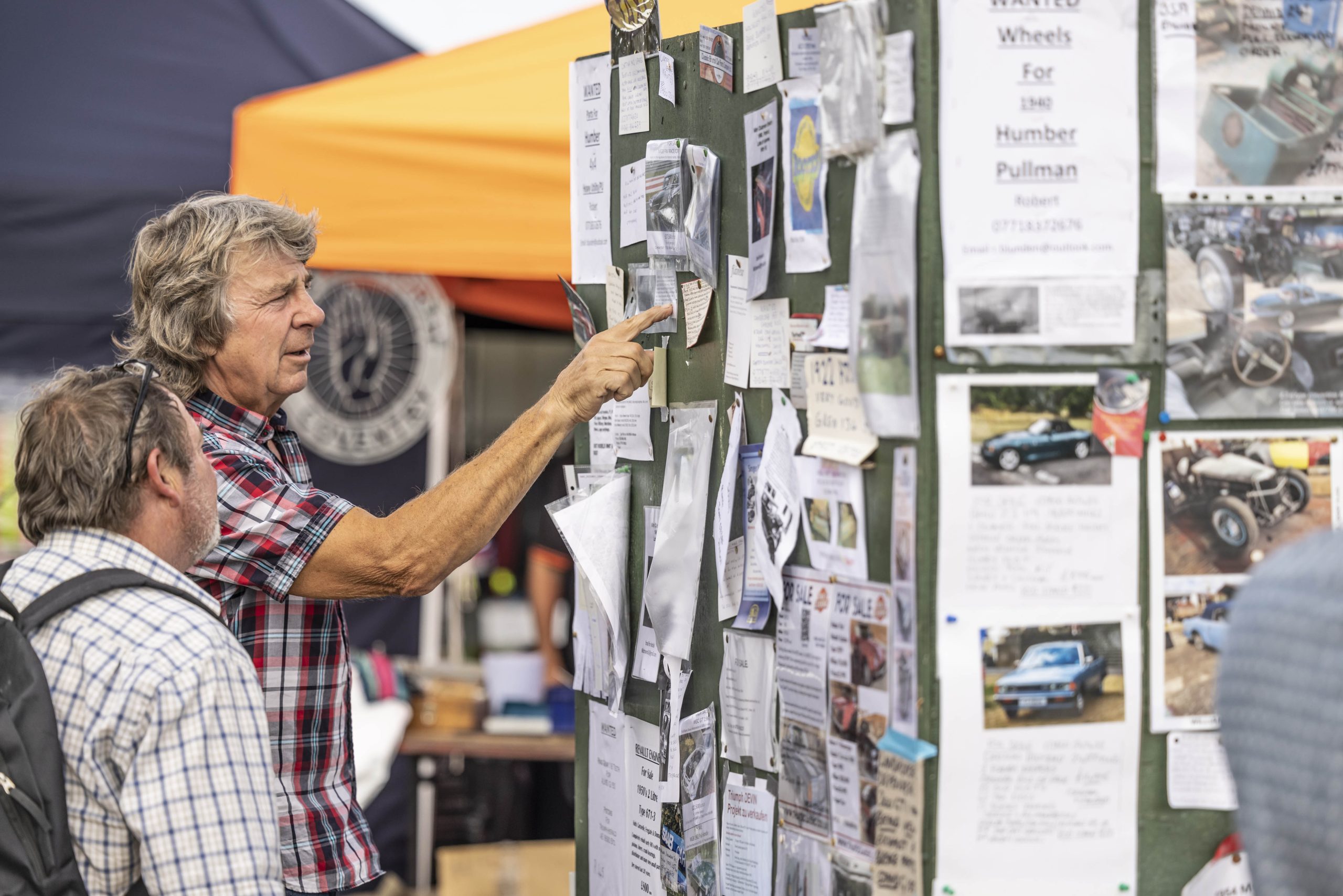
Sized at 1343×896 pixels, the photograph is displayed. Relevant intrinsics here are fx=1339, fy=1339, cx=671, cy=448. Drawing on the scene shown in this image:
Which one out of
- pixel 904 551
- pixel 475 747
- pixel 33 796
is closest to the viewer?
pixel 33 796

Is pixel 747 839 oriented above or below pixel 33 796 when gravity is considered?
below

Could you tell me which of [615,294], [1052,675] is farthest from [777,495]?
[615,294]

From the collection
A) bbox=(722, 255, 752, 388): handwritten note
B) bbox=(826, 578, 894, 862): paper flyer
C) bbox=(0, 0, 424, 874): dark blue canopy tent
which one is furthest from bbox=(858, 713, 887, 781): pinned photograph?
bbox=(0, 0, 424, 874): dark blue canopy tent

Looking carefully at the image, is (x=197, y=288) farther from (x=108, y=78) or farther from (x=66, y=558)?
(x=108, y=78)

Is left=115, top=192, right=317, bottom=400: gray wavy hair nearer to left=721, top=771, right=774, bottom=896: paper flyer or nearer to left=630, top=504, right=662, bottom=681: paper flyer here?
left=630, top=504, right=662, bottom=681: paper flyer

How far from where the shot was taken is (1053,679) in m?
1.64

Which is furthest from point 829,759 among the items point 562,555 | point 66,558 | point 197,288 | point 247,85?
point 247,85

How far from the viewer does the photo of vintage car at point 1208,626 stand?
1.66 m

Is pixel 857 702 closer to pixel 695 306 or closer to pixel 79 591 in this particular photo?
pixel 695 306

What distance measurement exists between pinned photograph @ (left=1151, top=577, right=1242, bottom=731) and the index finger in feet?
3.14

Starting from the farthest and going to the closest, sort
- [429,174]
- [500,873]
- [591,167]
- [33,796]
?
[500,873] < [429,174] < [591,167] < [33,796]

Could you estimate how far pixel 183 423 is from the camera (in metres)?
1.82

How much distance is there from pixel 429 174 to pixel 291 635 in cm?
193

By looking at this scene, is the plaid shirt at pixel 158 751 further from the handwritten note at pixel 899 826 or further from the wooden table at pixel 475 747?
the wooden table at pixel 475 747
